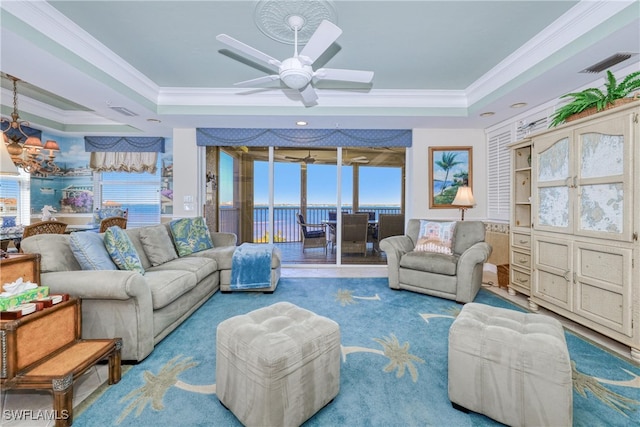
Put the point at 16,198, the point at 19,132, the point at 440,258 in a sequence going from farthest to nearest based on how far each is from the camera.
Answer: the point at 16,198, the point at 19,132, the point at 440,258

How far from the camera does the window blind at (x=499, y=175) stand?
4.30m

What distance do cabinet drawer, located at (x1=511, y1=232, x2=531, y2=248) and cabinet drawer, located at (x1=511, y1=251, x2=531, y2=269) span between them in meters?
0.10

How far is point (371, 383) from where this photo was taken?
175cm

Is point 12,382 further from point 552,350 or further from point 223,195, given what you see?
point 223,195

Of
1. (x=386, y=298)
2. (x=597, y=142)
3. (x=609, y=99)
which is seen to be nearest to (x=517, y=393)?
(x=386, y=298)

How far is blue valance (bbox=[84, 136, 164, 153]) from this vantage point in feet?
18.0

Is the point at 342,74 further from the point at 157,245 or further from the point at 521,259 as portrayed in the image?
the point at 521,259

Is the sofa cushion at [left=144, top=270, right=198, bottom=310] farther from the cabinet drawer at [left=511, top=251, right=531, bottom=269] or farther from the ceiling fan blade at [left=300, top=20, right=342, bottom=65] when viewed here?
the cabinet drawer at [left=511, top=251, right=531, bottom=269]

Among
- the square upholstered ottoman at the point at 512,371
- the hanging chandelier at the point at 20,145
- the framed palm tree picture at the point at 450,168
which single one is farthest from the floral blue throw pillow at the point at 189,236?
the framed palm tree picture at the point at 450,168

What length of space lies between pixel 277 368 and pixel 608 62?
3777 millimetres

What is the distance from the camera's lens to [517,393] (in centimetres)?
136

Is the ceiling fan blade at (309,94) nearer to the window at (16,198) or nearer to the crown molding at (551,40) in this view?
the crown molding at (551,40)

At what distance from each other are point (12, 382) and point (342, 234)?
4235 millimetres

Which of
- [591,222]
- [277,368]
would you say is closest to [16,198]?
[277,368]
